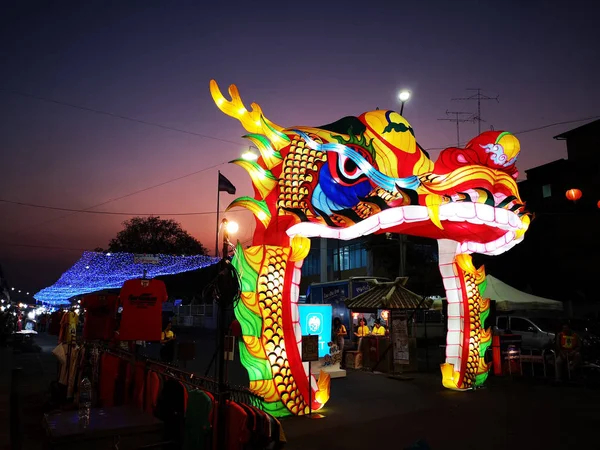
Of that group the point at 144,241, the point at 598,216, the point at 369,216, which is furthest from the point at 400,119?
the point at 144,241

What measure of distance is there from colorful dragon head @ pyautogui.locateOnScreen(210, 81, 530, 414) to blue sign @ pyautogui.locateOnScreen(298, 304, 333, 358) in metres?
5.70

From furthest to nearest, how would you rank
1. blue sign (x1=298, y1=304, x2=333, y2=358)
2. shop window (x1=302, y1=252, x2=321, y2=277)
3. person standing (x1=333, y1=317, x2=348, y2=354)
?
shop window (x1=302, y1=252, x2=321, y2=277) < person standing (x1=333, y1=317, x2=348, y2=354) < blue sign (x1=298, y1=304, x2=333, y2=358)

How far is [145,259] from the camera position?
20.0 metres

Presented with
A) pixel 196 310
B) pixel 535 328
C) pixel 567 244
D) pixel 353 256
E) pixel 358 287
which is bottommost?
pixel 535 328

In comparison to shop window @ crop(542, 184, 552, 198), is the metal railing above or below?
below

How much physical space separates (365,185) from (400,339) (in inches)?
268

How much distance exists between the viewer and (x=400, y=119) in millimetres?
10062

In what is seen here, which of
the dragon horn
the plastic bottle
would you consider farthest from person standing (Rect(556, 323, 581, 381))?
the plastic bottle

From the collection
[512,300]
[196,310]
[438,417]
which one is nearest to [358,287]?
[512,300]

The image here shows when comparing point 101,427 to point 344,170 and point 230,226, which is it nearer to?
point 230,226

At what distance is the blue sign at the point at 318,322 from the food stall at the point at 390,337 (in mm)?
A: 1009

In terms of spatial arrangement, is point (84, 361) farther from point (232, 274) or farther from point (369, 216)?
point (369, 216)

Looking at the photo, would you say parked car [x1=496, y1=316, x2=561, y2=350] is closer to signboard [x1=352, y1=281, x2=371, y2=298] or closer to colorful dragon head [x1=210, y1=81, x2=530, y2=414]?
signboard [x1=352, y1=281, x2=371, y2=298]

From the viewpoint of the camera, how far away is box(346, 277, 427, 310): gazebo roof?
14.9 meters
